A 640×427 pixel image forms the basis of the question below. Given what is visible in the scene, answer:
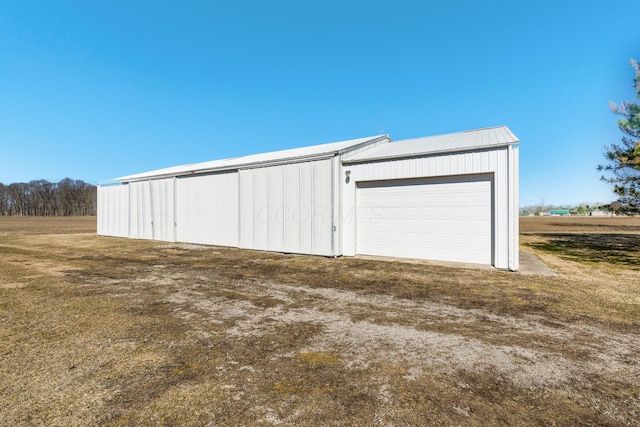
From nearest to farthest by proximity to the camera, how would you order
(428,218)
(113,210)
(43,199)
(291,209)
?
(428,218), (291,209), (113,210), (43,199)

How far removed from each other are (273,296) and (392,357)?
9.73 feet

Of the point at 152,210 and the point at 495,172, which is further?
the point at 152,210

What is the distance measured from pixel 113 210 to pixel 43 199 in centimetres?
8345

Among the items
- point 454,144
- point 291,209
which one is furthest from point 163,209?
point 454,144

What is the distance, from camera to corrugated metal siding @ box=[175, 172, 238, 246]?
1383 cm

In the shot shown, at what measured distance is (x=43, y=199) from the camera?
78.8m

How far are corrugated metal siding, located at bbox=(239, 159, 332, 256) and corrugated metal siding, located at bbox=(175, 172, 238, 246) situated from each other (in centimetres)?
71

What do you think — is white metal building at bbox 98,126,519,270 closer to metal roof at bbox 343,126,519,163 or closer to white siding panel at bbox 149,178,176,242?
metal roof at bbox 343,126,519,163

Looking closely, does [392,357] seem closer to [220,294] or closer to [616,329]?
[616,329]

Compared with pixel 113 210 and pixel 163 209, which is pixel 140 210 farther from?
pixel 113 210

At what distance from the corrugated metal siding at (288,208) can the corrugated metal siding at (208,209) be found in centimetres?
71

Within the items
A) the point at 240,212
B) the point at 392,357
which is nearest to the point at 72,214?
the point at 240,212

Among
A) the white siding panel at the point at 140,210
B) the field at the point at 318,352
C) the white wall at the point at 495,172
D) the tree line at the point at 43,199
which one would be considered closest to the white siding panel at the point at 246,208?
the white wall at the point at 495,172

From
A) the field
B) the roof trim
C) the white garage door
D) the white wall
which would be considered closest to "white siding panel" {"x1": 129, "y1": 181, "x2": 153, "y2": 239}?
the field
